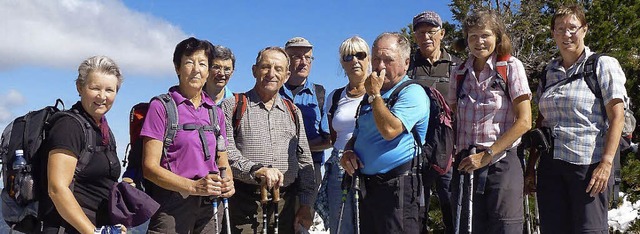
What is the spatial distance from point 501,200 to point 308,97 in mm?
2435

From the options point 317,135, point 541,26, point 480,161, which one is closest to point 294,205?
point 317,135

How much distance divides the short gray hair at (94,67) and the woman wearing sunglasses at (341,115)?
6.36 feet

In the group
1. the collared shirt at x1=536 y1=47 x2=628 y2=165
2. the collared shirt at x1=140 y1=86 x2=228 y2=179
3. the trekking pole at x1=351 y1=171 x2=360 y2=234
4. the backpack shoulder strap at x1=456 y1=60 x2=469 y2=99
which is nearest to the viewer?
the collared shirt at x1=140 y1=86 x2=228 y2=179

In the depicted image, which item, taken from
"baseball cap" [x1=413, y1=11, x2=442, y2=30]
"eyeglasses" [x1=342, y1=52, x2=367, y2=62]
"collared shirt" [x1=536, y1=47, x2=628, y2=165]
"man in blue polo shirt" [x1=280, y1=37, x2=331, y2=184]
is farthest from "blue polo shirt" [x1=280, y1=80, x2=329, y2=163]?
"collared shirt" [x1=536, y1=47, x2=628, y2=165]

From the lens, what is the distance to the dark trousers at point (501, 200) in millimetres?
4586

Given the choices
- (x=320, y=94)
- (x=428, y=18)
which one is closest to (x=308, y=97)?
(x=320, y=94)

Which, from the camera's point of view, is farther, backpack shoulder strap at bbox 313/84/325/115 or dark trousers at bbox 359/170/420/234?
backpack shoulder strap at bbox 313/84/325/115

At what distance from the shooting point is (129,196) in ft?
13.0

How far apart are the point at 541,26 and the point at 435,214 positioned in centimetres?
613

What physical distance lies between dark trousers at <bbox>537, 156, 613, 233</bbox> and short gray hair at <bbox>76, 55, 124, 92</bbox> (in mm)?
3388

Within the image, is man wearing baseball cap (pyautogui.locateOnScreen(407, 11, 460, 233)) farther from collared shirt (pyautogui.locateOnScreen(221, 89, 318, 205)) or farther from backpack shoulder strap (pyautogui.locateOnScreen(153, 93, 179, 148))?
backpack shoulder strap (pyautogui.locateOnScreen(153, 93, 179, 148))

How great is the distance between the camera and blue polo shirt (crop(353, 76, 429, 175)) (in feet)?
14.1

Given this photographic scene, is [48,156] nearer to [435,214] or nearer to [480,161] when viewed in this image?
[480,161]

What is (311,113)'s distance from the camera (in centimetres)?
620
